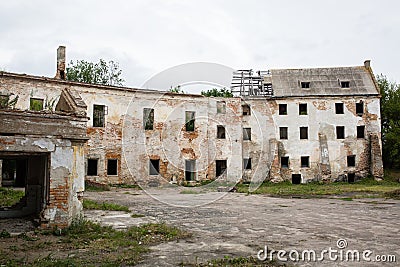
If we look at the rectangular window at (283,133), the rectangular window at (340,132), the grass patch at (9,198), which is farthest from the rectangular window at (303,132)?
the grass patch at (9,198)

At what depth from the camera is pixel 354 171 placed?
32062 mm

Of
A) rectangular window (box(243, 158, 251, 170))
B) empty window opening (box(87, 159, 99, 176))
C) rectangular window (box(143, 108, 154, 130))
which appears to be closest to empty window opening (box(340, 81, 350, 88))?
rectangular window (box(243, 158, 251, 170))

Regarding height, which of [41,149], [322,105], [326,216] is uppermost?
[322,105]

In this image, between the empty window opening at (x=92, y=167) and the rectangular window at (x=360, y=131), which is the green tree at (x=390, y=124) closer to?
the rectangular window at (x=360, y=131)

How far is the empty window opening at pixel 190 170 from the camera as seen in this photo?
30.2 metres

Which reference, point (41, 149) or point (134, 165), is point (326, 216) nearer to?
point (41, 149)

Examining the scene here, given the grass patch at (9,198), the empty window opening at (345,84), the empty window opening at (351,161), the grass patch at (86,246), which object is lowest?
the grass patch at (86,246)

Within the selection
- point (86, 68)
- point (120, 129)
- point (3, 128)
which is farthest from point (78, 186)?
point (86, 68)

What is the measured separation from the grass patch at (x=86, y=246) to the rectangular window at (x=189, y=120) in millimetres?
20945

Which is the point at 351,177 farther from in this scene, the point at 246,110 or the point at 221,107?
the point at 221,107

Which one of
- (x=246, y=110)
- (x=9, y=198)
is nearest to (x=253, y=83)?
(x=246, y=110)

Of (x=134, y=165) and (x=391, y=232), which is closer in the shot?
(x=391, y=232)

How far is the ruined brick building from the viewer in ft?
89.8

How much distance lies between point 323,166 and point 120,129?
17.1 m
